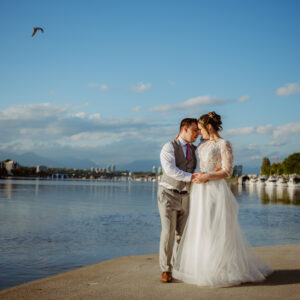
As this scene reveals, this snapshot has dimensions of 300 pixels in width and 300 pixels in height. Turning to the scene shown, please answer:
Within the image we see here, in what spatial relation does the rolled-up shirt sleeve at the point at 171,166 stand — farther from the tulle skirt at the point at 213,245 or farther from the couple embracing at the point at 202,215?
the tulle skirt at the point at 213,245

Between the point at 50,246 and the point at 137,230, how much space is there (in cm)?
523

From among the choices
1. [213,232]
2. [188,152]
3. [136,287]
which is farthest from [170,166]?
[136,287]

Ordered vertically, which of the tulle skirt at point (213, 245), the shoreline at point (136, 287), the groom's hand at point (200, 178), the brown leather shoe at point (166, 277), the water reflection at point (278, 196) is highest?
the groom's hand at point (200, 178)

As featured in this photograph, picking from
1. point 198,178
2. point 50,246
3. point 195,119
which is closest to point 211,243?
point 198,178

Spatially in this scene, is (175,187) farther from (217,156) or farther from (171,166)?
(217,156)

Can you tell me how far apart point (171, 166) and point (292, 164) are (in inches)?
5376

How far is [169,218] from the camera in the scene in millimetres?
5902

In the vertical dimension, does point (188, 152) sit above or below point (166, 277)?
above

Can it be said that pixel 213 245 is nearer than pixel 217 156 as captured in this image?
Yes

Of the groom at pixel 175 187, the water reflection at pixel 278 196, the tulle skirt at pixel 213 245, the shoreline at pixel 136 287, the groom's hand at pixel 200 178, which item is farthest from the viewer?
the water reflection at pixel 278 196

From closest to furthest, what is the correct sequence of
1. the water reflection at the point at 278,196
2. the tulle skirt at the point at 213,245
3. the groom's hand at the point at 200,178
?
1. the tulle skirt at the point at 213,245
2. the groom's hand at the point at 200,178
3. the water reflection at the point at 278,196

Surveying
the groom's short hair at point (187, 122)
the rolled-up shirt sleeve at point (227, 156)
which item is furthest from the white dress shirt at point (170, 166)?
the rolled-up shirt sleeve at point (227, 156)

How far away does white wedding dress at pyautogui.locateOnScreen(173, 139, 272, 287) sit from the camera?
548 cm

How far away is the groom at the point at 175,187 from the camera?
5.81 m
